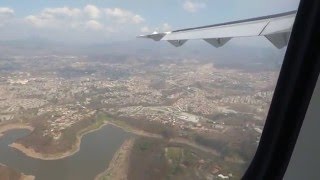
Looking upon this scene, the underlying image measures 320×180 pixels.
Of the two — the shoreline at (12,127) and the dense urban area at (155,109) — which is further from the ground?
the dense urban area at (155,109)

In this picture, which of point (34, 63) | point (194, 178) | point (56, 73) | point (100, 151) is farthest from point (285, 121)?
point (34, 63)

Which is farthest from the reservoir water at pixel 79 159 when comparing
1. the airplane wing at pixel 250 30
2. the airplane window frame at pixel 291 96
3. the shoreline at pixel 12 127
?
the airplane window frame at pixel 291 96

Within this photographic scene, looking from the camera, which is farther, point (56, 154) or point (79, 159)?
point (79, 159)

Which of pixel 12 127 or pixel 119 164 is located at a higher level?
pixel 119 164

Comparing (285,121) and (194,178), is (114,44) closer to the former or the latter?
(194,178)

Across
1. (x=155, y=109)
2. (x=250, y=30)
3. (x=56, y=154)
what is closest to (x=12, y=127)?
(x=56, y=154)

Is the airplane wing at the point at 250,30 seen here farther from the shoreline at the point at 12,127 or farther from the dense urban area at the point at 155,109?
the shoreline at the point at 12,127

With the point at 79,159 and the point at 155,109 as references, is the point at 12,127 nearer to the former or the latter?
the point at 79,159
